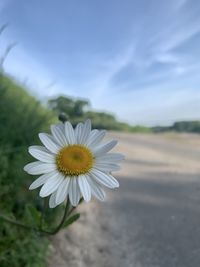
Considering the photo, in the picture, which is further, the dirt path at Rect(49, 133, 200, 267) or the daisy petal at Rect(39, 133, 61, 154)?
the dirt path at Rect(49, 133, 200, 267)

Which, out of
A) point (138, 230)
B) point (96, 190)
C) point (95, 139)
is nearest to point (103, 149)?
point (95, 139)

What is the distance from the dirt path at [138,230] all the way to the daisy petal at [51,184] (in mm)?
1412

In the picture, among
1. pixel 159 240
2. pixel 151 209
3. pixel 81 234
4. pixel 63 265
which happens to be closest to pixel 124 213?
pixel 151 209

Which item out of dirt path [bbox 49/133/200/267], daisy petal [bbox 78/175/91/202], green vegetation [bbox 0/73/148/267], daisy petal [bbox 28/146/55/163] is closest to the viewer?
daisy petal [bbox 78/175/91/202]

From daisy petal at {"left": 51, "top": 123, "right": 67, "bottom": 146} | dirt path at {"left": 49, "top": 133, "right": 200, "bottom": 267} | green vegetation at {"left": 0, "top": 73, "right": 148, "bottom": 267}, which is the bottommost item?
dirt path at {"left": 49, "top": 133, "right": 200, "bottom": 267}

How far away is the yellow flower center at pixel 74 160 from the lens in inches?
48.8

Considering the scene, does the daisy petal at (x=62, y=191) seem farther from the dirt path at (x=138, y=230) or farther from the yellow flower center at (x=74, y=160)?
the dirt path at (x=138, y=230)

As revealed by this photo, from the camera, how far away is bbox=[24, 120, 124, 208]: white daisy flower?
1208 millimetres

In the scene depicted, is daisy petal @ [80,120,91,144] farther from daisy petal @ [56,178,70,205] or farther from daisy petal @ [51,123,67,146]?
daisy petal @ [56,178,70,205]

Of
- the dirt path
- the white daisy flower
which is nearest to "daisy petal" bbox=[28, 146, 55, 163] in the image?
the white daisy flower

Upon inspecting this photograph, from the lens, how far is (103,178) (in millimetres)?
1232

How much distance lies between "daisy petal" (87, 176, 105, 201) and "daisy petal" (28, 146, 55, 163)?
140mm

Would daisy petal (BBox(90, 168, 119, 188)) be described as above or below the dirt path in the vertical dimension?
above

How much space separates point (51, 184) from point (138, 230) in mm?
2005
